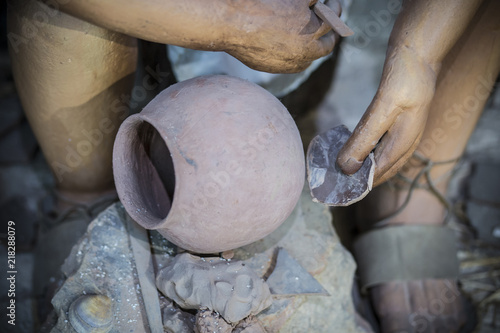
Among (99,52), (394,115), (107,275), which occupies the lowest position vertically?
(107,275)

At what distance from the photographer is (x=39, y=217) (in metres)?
1.95

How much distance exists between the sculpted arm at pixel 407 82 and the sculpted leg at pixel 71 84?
2.43 ft

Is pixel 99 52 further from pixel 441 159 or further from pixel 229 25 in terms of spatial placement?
pixel 441 159

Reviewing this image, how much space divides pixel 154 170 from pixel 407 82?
78cm

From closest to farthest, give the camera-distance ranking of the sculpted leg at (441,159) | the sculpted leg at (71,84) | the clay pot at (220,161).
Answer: the clay pot at (220,161) → the sculpted leg at (71,84) → the sculpted leg at (441,159)

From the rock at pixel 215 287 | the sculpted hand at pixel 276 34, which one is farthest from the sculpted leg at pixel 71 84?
the rock at pixel 215 287

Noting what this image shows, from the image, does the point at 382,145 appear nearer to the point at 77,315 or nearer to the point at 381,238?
the point at 381,238

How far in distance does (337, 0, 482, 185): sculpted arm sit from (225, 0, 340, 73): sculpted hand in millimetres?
215

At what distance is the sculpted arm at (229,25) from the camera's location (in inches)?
44.7

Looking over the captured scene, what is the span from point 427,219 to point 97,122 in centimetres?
128

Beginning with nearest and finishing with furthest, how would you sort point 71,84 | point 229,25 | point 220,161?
1. point 220,161
2. point 229,25
3. point 71,84

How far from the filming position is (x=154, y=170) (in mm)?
1492

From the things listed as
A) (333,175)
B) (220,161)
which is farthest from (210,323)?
(333,175)

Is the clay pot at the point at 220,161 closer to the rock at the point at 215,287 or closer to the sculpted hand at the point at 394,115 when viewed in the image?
the rock at the point at 215,287
